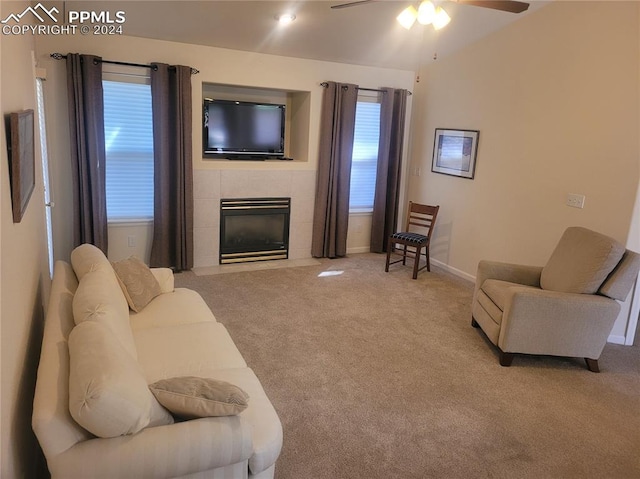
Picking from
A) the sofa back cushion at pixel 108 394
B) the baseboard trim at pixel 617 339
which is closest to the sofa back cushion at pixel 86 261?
the sofa back cushion at pixel 108 394

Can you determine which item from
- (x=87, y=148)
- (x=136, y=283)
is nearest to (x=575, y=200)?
(x=136, y=283)

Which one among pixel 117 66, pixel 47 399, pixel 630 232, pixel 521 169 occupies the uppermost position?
pixel 117 66

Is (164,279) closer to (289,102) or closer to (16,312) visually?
(16,312)

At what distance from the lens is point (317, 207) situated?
18.9ft

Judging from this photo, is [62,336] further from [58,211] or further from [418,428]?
[58,211]

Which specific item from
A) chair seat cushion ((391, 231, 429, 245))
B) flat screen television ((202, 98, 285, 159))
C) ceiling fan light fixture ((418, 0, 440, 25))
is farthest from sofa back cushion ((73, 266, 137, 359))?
chair seat cushion ((391, 231, 429, 245))

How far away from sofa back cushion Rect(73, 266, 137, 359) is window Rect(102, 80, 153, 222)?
98.7 inches

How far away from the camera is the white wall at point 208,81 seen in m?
4.33

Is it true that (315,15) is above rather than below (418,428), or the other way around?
above

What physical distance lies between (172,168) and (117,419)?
372cm

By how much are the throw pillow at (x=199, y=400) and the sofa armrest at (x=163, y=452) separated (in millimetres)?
40

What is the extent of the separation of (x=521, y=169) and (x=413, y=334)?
2100 mm

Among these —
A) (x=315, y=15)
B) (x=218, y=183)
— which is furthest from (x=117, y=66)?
(x=315, y=15)

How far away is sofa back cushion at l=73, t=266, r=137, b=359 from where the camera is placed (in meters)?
1.98
